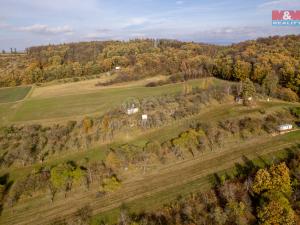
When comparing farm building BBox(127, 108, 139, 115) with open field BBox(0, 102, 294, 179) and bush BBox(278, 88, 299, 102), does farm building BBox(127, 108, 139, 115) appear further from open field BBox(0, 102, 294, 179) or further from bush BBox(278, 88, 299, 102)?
bush BBox(278, 88, 299, 102)

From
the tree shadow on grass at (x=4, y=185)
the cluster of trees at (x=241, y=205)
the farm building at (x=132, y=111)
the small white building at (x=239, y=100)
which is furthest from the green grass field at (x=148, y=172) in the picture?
the farm building at (x=132, y=111)

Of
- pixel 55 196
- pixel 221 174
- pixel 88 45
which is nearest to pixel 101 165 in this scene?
pixel 55 196

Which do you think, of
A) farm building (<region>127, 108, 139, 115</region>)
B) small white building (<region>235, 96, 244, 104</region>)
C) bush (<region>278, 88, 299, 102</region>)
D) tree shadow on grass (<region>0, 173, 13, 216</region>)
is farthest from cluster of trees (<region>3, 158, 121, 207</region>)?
bush (<region>278, 88, 299, 102</region>)

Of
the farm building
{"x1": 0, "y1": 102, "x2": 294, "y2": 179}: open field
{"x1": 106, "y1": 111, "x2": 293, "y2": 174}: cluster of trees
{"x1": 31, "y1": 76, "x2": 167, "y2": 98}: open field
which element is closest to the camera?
{"x1": 106, "y1": 111, "x2": 293, "y2": 174}: cluster of trees

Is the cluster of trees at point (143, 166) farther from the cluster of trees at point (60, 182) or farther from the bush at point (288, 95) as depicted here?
the bush at point (288, 95)

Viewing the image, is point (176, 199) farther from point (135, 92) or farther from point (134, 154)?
point (135, 92)

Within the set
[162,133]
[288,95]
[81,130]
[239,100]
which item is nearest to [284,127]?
[239,100]
